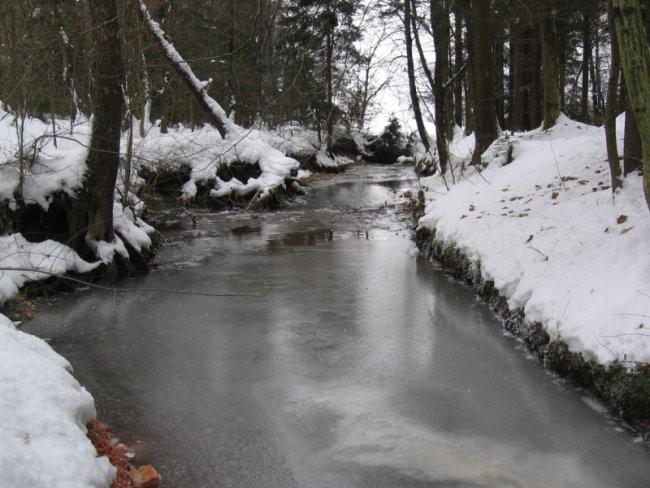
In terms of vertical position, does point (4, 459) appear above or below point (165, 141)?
below

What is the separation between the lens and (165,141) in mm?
18312

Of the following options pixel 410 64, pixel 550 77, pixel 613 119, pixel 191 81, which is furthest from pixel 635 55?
pixel 191 81

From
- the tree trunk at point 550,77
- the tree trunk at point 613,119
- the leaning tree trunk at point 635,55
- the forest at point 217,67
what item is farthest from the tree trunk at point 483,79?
the leaning tree trunk at point 635,55

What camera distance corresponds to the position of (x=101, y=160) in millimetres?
9297

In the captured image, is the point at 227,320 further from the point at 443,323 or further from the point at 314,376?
the point at 443,323

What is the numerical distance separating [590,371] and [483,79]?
1003 centimetres

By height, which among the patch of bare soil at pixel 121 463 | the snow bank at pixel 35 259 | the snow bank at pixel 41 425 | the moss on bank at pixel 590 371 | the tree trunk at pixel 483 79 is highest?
the tree trunk at pixel 483 79

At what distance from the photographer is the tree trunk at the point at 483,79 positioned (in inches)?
517

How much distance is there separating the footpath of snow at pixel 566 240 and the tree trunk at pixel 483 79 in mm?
1811

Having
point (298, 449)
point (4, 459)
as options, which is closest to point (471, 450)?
point (298, 449)

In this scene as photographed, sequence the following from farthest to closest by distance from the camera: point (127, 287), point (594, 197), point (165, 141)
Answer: point (165, 141), point (127, 287), point (594, 197)

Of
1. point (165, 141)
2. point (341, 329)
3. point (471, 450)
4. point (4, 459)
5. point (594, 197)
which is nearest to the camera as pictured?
point (4, 459)

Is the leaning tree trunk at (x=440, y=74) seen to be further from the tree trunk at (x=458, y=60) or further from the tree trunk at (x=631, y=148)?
the tree trunk at (x=631, y=148)

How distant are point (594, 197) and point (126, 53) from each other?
28.5 ft
